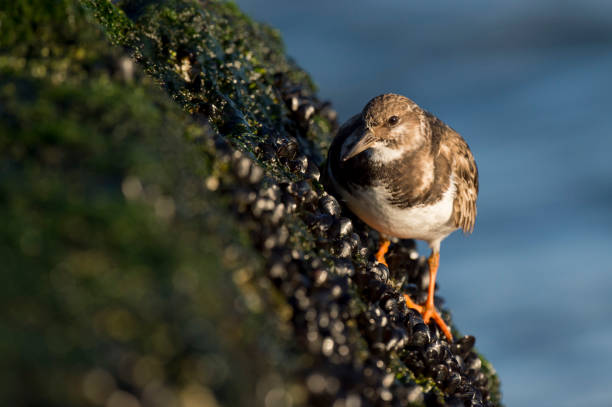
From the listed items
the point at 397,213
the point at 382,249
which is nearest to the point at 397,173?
the point at 397,213

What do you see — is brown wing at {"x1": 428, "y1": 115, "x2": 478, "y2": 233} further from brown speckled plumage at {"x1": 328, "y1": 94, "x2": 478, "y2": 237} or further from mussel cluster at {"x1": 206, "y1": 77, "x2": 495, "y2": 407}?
mussel cluster at {"x1": 206, "y1": 77, "x2": 495, "y2": 407}

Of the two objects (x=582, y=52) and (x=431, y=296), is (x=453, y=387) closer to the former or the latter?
(x=431, y=296)

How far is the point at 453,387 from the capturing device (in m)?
3.84

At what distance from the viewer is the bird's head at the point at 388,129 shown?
Result: 501 cm

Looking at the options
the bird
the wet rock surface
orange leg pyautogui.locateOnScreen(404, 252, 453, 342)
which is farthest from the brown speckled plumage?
orange leg pyautogui.locateOnScreen(404, 252, 453, 342)

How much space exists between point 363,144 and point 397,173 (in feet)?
1.25

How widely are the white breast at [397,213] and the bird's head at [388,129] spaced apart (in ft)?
1.06

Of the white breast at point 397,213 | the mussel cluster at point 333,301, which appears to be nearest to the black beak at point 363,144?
the white breast at point 397,213

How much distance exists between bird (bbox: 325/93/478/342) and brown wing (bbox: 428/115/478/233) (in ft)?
0.05

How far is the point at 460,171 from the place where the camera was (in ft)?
18.2

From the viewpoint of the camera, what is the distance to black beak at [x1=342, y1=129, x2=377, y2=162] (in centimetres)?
477

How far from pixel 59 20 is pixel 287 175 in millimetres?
1700

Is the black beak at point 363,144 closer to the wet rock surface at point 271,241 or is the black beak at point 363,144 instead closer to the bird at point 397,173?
the bird at point 397,173

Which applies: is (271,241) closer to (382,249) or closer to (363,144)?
(363,144)
